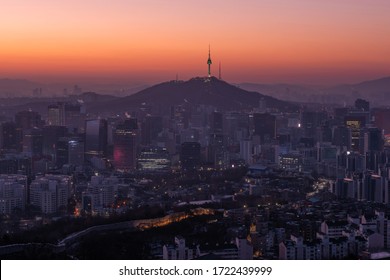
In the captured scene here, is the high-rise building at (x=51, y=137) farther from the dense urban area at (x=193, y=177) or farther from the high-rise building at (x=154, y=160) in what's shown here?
the high-rise building at (x=154, y=160)

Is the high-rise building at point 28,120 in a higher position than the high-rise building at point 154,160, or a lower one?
higher

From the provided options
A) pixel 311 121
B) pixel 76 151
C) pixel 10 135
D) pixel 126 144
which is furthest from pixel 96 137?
pixel 311 121

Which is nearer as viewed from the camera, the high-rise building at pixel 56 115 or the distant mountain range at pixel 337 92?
the distant mountain range at pixel 337 92

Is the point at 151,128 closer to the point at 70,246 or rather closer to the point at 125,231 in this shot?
the point at 125,231

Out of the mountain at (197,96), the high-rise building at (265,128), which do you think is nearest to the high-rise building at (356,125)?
the mountain at (197,96)

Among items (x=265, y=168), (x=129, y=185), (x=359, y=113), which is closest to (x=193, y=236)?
(x=129, y=185)

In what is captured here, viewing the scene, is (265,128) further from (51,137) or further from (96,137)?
(51,137)
